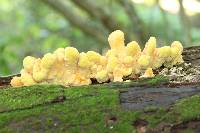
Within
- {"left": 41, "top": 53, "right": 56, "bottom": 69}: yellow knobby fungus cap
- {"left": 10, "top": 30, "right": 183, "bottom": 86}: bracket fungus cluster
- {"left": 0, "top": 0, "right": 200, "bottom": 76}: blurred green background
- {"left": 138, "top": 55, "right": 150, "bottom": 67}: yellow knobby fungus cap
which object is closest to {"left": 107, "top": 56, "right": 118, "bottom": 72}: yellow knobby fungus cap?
{"left": 10, "top": 30, "right": 183, "bottom": 86}: bracket fungus cluster

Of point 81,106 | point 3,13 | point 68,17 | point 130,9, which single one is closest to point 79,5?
point 68,17

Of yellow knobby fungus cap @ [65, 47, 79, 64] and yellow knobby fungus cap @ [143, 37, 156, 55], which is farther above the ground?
yellow knobby fungus cap @ [143, 37, 156, 55]

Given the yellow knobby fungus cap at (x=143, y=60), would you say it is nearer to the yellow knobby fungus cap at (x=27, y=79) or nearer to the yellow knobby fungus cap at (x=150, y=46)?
the yellow knobby fungus cap at (x=150, y=46)

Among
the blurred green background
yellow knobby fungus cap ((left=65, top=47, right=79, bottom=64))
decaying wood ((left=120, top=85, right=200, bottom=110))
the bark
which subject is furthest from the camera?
the bark

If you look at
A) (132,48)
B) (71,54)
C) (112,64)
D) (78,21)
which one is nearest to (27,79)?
(71,54)

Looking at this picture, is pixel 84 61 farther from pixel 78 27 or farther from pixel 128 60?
pixel 78 27

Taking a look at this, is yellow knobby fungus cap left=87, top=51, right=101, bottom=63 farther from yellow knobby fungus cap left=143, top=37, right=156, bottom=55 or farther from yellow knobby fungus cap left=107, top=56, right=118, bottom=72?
Answer: yellow knobby fungus cap left=143, top=37, right=156, bottom=55

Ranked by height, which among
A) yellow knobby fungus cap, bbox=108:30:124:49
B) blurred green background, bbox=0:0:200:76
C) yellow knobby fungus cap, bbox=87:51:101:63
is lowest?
yellow knobby fungus cap, bbox=87:51:101:63

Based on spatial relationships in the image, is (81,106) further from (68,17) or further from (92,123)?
(68,17)
